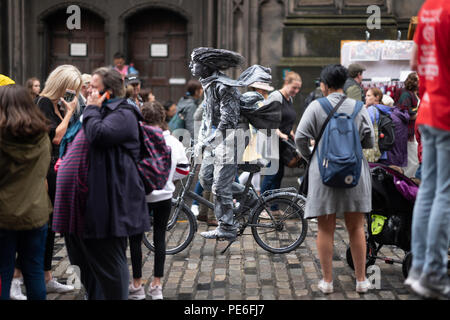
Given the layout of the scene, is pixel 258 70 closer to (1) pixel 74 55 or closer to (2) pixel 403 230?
(2) pixel 403 230

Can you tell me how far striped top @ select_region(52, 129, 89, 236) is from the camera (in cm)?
494

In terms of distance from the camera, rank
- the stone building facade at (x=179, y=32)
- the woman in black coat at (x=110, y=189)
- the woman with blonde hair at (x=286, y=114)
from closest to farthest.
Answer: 1. the woman in black coat at (x=110, y=189)
2. the woman with blonde hair at (x=286, y=114)
3. the stone building facade at (x=179, y=32)

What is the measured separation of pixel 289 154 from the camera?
9.87 m

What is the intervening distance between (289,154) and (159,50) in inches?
267

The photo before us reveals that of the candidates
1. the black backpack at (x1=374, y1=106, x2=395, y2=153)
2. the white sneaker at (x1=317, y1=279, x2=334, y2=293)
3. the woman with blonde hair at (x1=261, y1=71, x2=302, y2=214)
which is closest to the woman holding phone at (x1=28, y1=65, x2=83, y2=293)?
the white sneaker at (x1=317, y1=279, x2=334, y2=293)

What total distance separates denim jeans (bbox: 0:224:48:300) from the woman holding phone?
130 centimetres

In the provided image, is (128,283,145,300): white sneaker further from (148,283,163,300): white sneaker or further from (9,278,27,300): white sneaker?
(9,278,27,300): white sneaker

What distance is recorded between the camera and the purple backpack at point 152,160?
17.5 ft

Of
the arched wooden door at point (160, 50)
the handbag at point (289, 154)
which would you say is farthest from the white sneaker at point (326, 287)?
the arched wooden door at point (160, 50)

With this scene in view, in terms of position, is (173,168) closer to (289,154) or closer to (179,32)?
(289,154)

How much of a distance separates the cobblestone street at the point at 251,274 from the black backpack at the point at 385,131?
1609 mm

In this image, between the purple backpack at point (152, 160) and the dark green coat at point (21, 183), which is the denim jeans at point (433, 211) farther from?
the dark green coat at point (21, 183)

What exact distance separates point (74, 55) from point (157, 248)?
34.4ft
